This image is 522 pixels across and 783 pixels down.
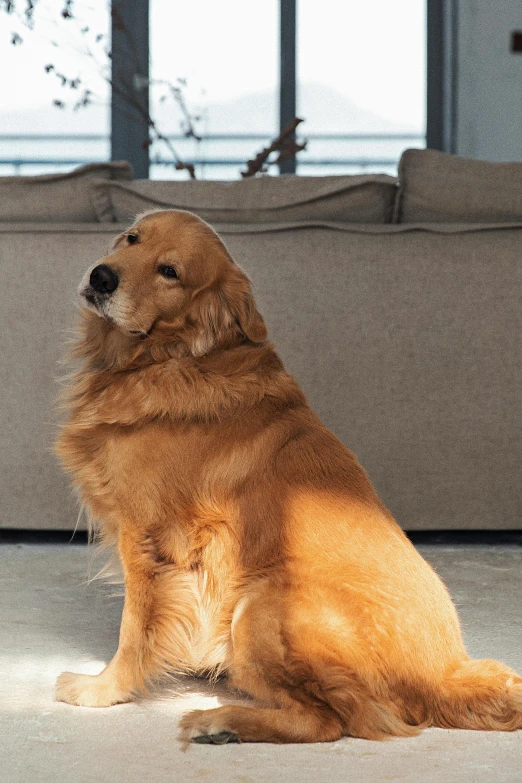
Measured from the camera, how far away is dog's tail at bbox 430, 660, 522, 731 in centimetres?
152

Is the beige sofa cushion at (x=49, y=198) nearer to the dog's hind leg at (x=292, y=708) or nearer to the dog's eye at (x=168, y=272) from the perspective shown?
the dog's eye at (x=168, y=272)

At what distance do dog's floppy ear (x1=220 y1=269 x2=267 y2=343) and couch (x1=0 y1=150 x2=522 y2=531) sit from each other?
1.08 m

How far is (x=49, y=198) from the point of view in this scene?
9.83 ft

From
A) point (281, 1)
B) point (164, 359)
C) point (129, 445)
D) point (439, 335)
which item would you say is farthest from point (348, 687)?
point (281, 1)

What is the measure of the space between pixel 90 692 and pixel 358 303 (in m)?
1.66

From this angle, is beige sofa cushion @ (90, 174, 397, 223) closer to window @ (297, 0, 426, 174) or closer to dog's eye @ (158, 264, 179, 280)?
dog's eye @ (158, 264, 179, 280)

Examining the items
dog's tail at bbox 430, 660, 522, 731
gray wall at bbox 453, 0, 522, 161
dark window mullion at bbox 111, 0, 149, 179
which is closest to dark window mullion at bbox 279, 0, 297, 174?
dark window mullion at bbox 111, 0, 149, 179

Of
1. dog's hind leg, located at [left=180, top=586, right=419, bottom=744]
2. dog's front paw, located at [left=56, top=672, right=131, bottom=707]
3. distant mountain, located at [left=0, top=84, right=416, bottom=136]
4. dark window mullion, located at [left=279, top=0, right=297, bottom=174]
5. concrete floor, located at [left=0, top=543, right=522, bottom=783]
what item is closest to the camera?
concrete floor, located at [left=0, top=543, right=522, bottom=783]

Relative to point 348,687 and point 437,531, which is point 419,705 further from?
point 437,531

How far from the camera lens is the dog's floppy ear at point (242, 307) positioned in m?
1.86

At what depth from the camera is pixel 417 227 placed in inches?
116

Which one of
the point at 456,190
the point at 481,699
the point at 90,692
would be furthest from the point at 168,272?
the point at 456,190

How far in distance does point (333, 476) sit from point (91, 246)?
1522 millimetres

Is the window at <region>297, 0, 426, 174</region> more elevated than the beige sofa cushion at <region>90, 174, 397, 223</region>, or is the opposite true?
the window at <region>297, 0, 426, 174</region>
